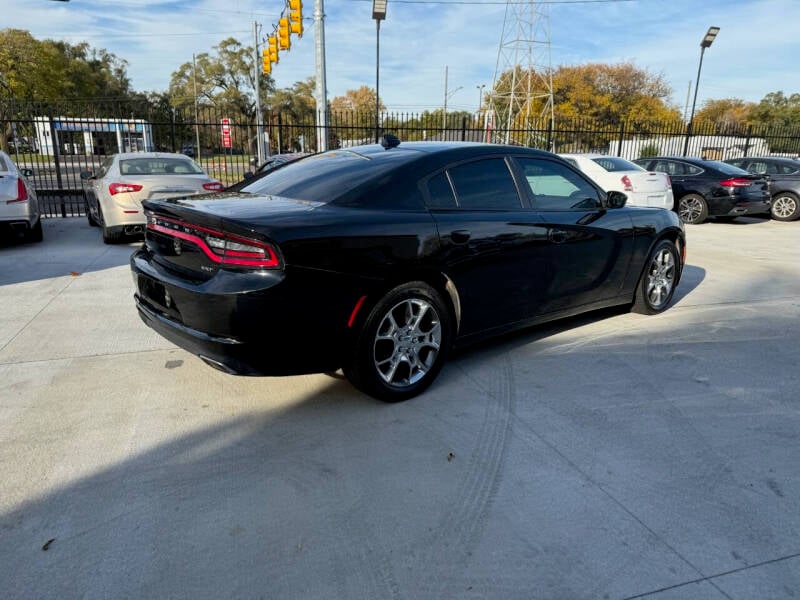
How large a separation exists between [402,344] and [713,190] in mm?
11953

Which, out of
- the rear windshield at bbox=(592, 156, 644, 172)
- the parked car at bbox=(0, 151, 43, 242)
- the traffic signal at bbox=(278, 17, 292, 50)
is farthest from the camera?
the traffic signal at bbox=(278, 17, 292, 50)

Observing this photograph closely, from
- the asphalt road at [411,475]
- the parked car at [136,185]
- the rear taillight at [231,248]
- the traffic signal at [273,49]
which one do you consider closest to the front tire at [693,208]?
the asphalt road at [411,475]

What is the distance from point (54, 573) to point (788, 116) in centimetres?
9782

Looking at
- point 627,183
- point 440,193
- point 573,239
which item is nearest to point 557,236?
point 573,239

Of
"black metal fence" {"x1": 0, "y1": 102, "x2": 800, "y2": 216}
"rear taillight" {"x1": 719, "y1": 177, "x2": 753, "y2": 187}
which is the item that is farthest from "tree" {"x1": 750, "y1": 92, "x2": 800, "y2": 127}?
"rear taillight" {"x1": 719, "y1": 177, "x2": 753, "y2": 187}

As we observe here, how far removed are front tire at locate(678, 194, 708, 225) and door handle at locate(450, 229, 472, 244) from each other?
11.2 metres

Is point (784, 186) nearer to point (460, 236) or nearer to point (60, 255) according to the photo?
point (460, 236)

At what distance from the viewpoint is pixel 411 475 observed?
280 centimetres

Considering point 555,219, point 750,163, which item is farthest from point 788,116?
point 555,219

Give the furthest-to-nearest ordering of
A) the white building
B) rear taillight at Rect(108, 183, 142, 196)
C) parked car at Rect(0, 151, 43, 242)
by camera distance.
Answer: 1. the white building
2. rear taillight at Rect(108, 183, 142, 196)
3. parked car at Rect(0, 151, 43, 242)

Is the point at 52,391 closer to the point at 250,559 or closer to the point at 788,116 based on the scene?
the point at 250,559

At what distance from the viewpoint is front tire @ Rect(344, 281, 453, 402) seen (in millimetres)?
3336

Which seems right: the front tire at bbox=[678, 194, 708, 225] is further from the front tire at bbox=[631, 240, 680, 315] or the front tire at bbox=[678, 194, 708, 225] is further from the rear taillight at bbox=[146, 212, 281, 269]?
the rear taillight at bbox=[146, 212, 281, 269]

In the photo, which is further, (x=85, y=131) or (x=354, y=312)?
(x=85, y=131)
